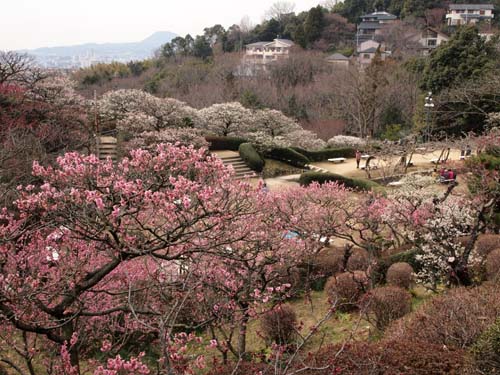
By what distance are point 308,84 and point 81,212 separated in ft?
129

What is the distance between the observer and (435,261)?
30.4 ft

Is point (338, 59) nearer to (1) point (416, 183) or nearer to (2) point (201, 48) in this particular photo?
(2) point (201, 48)

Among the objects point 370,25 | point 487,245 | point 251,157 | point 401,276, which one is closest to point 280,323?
point 401,276

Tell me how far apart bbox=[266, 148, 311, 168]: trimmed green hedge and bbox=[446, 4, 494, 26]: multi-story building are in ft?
133

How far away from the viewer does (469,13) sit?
176 feet

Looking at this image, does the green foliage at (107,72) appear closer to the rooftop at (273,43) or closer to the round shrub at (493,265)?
the rooftop at (273,43)

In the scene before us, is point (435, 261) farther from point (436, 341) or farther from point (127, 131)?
point (127, 131)

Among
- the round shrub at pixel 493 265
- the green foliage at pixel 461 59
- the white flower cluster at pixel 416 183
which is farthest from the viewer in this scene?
the green foliage at pixel 461 59

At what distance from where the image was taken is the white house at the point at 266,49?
58.2 meters

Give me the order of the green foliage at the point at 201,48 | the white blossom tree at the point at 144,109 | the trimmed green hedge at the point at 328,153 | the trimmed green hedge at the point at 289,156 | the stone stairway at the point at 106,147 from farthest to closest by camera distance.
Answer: the green foliage at the point at 201,48, the trimmed green hedge at the point at 328,153, the trimmed green hedge at the point at 289,156, the white blossom tree at the point at 144,109, the stone stairway at the point at 106,147

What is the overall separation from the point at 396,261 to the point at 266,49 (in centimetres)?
5458

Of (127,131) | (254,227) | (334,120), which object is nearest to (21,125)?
(127,131)

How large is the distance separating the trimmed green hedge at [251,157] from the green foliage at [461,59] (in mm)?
12877

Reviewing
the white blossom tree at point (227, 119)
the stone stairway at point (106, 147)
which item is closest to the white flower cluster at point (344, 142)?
the white blossom tree at point (227, 119)
